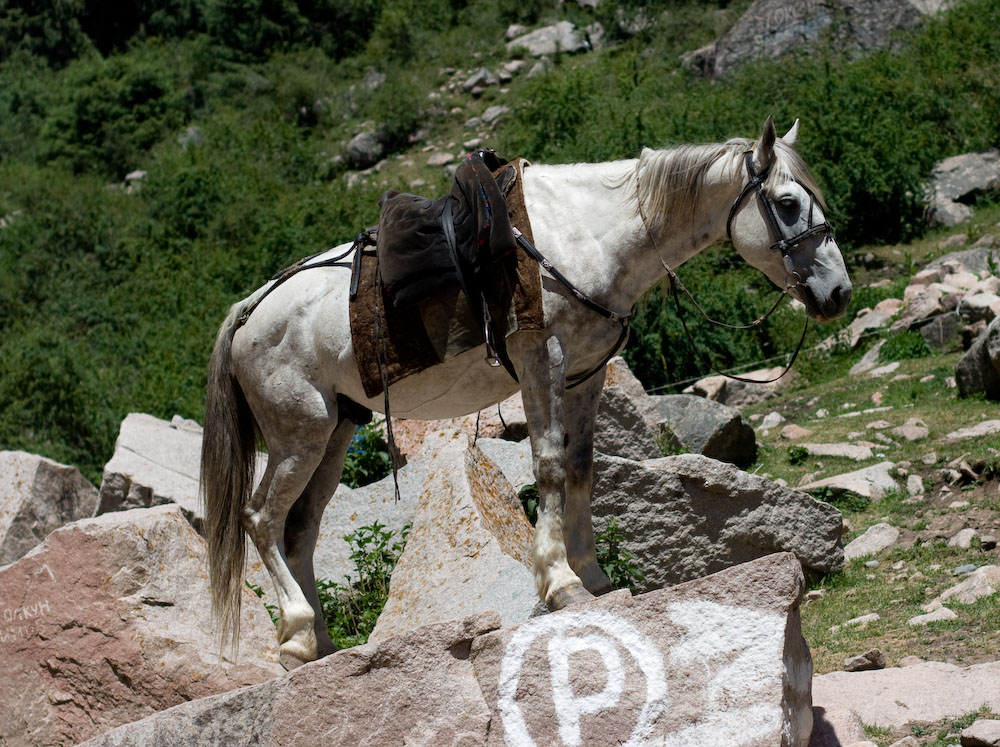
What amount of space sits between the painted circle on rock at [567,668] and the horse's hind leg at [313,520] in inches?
58.1

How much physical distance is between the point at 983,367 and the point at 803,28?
16.4 meters

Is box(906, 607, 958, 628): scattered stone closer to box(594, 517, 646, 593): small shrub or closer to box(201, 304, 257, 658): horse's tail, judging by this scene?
box(594, 517, 646, 593): small shrub

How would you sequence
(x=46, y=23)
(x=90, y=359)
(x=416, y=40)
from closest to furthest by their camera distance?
(x=90, y=359)
(x=416, y=40)
(x=46, y=23)

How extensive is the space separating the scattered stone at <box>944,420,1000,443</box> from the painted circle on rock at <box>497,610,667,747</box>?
5.75 meters

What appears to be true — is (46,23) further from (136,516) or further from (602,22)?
(136,516)

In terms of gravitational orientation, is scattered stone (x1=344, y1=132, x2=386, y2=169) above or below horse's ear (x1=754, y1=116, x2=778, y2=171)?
below

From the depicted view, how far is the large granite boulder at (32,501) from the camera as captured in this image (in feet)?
32.4

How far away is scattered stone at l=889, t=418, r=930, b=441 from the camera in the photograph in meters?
9.66

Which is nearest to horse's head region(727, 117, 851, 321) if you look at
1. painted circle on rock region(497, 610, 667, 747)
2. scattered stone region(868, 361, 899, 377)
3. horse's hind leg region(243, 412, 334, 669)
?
painted circle on rock region(497, 610, 667, 747)

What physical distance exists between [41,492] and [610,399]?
17.1 ft

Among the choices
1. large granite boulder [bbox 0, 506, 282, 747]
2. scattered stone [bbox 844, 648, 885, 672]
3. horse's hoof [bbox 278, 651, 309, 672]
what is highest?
horse's hoof [bbox 278, 651, 309, 672]

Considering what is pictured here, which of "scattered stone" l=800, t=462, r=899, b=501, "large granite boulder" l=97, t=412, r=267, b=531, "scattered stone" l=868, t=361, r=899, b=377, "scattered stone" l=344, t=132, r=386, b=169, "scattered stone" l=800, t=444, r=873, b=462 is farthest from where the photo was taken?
"scattered stone" l=344, t=132, r=386, b=169

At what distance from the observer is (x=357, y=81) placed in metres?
32.3

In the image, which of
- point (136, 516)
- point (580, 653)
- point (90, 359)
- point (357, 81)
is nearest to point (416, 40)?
point (357, 81)
